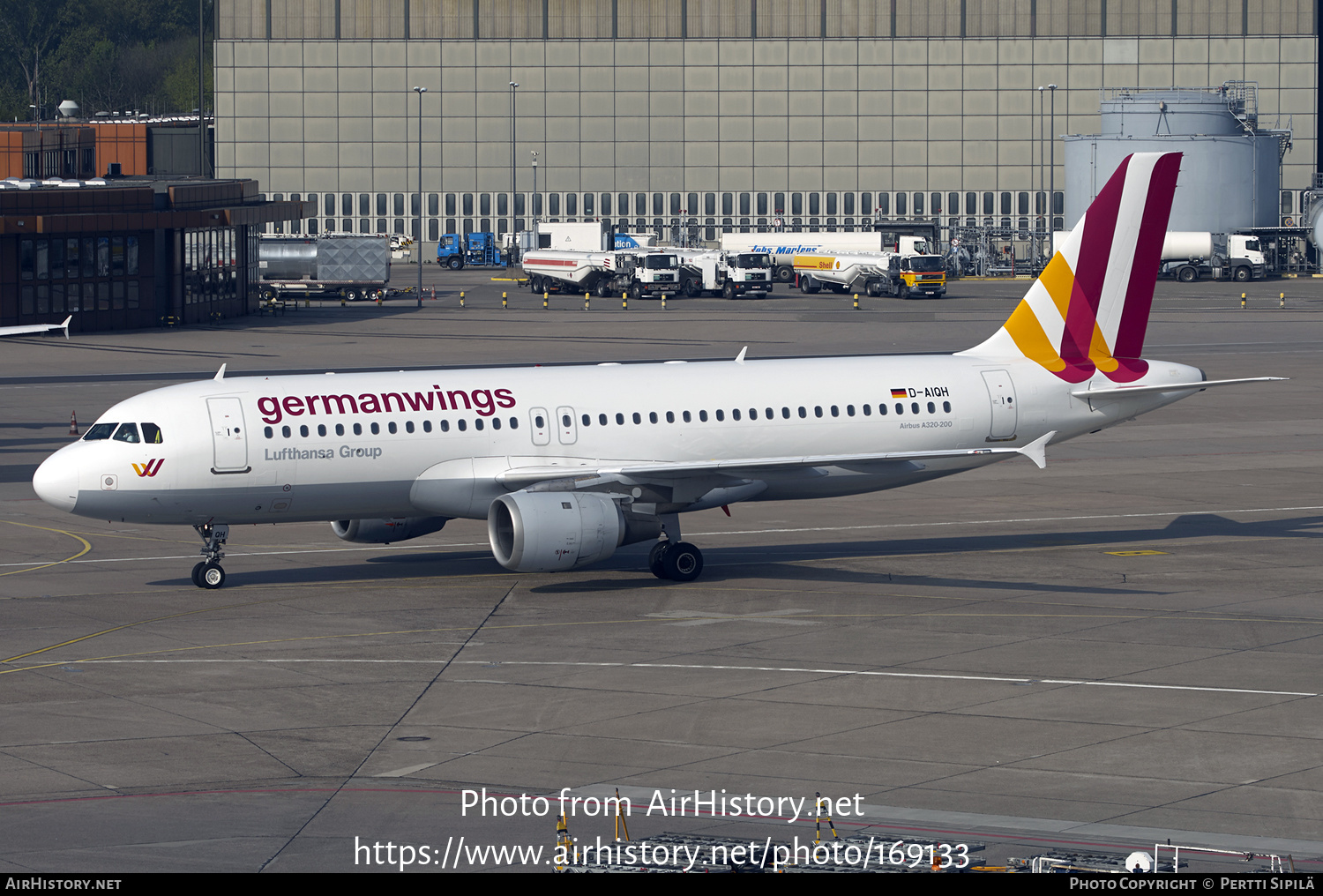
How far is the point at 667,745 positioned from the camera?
23156 millimetres

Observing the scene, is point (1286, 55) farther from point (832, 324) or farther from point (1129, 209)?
point (1129, 209)

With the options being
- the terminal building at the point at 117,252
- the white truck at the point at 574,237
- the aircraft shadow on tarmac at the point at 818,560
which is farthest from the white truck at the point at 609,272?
the aircraft shadow on tarmac at the point at 818,560

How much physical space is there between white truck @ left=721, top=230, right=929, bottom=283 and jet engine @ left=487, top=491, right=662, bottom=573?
10440cm

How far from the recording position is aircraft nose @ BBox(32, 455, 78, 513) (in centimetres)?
3319

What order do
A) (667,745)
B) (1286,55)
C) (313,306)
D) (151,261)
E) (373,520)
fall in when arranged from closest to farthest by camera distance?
(667,745)
(373,520)
(151,261)
(313,306)
(1286,55)

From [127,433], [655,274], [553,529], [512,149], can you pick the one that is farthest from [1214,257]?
[127,433]

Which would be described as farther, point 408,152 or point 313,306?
point 408,152

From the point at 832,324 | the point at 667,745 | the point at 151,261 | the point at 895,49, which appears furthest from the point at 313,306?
the point at 667,745

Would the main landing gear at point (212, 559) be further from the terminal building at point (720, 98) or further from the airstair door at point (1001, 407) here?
the terminal building at point (720, 98)

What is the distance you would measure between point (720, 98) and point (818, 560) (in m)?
141

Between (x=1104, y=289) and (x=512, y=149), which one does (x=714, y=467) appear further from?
(x=512, y=149)

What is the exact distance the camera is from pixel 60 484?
3319 centimetres

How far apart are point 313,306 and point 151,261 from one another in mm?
23075

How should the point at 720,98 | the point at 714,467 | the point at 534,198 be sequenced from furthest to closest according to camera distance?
1. the point at 534,198
2. the point at 720,98
3. the point at 714,467
